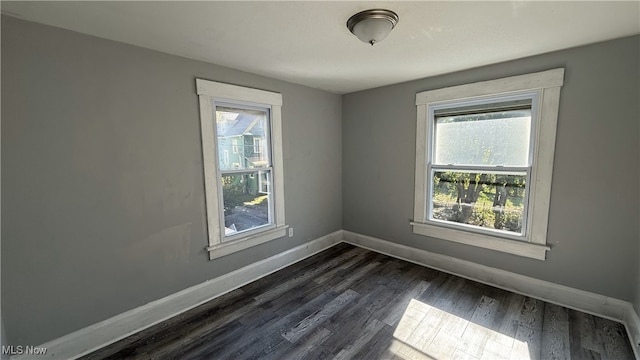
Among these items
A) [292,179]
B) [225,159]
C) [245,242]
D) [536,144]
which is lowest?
[245,242]

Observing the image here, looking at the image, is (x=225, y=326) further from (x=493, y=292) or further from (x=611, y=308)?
(x=611, y=308)

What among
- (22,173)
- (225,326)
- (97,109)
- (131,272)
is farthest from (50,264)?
(225,326)

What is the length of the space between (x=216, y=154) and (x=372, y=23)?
6.00 feet

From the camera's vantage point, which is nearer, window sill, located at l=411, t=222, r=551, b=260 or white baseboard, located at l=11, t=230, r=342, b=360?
white baseboard, located at l=11, t=230, r=342, b=360

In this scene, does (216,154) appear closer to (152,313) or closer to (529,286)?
(152,313)

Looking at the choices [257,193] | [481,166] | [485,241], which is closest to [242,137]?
[257,193]

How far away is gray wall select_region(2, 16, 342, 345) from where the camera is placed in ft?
5.41

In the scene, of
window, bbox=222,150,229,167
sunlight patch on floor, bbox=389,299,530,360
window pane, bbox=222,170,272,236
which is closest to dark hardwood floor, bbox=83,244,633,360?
sunlight patch on floor, bbox=389,299,530,360

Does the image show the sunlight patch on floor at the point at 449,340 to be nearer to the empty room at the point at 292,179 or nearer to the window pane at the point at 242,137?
the empty room at the point at 292,179

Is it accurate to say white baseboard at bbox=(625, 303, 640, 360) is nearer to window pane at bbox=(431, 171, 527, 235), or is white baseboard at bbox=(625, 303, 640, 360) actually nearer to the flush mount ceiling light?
window pane at bbox=(431, 171, 527, 235)

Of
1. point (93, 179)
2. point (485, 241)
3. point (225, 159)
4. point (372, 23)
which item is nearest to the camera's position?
point (372, 23)

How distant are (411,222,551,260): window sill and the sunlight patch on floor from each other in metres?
0.77

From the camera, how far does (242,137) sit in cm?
284

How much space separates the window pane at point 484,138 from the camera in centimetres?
256
